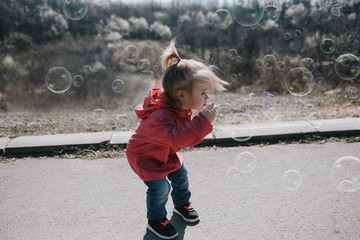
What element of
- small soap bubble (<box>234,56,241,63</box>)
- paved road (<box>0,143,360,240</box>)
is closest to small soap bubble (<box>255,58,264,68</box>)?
small soap bubble (<box>234,56,241,63</box>)

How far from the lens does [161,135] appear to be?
69.2 inches

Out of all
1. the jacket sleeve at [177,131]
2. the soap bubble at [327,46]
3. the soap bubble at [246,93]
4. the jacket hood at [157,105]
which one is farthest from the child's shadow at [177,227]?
the soap bubble at [327,46]

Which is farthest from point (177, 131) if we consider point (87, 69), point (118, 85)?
point (87, 69)

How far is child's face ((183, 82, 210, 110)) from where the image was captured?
182 cm

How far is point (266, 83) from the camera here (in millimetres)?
8391

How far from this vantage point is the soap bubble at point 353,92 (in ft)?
20.6

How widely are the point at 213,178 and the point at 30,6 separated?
50.5 feet

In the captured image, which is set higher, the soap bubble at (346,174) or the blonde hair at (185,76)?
the blonde hair at (185,76)

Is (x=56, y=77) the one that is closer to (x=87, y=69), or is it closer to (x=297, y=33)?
(x=87, y=69)

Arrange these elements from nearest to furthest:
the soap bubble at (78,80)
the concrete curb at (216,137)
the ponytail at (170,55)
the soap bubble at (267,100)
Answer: the ponytail at (170,55) < the concrete curb at (216,137) < the soap bubble at (267,100) < the soap bubble at (78,80)

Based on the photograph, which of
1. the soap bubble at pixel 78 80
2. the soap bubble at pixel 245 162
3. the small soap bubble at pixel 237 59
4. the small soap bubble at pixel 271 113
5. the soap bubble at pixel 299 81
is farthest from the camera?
the small soap bubble at pixel 237 59

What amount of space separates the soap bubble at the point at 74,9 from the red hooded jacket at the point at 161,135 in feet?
14.0

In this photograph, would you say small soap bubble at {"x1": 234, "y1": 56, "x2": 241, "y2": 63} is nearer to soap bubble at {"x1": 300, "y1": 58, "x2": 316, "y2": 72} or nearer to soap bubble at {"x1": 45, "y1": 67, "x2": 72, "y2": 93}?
soap bubble at {"x1": 300, "y1": 58, "x2": 316, "y2": 72}

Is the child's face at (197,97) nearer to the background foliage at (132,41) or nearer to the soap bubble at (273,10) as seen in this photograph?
the soap bubble at (273,10)
